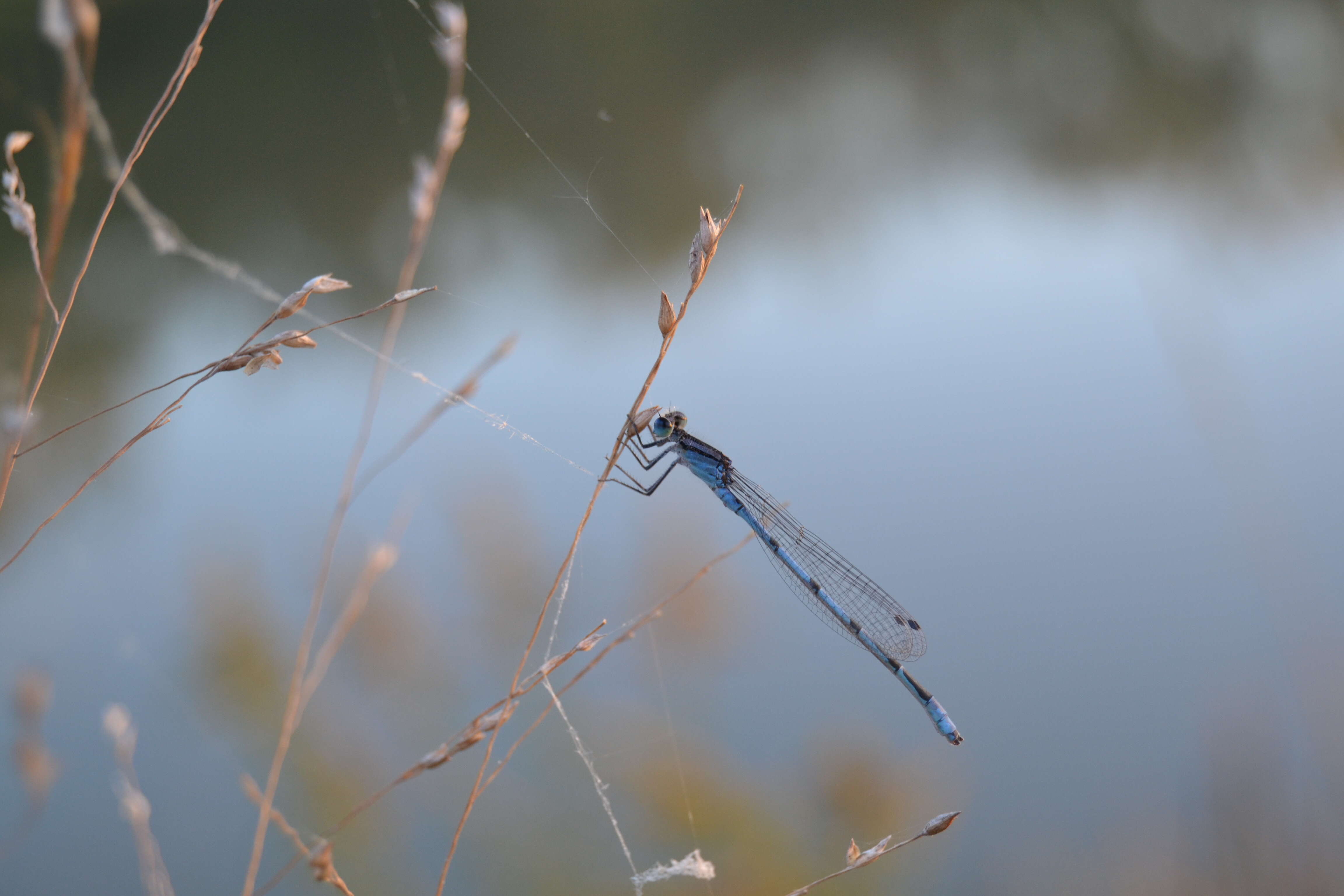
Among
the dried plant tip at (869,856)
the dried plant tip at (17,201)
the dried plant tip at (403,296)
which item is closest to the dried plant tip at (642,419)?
the dried plant tip at (403,296)

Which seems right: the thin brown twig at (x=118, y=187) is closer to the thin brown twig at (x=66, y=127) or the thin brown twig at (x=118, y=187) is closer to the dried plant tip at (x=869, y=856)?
the thin brown twig at (x=66, y=127)

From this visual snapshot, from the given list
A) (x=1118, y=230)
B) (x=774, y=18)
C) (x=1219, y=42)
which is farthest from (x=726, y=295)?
(x=1219, y=42)

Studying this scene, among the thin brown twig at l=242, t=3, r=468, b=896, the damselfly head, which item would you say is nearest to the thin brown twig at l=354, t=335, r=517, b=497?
the thin brown twig at l=242, t=3, r=468, b=896

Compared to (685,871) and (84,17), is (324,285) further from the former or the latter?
(685,871)

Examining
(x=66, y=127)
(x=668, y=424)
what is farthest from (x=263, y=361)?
(x=668, y=424)

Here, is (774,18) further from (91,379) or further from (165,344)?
(91,379)

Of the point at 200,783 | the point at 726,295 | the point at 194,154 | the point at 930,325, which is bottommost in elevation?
the point at 200,783

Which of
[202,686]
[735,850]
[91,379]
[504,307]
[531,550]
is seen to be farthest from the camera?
[504,307]
